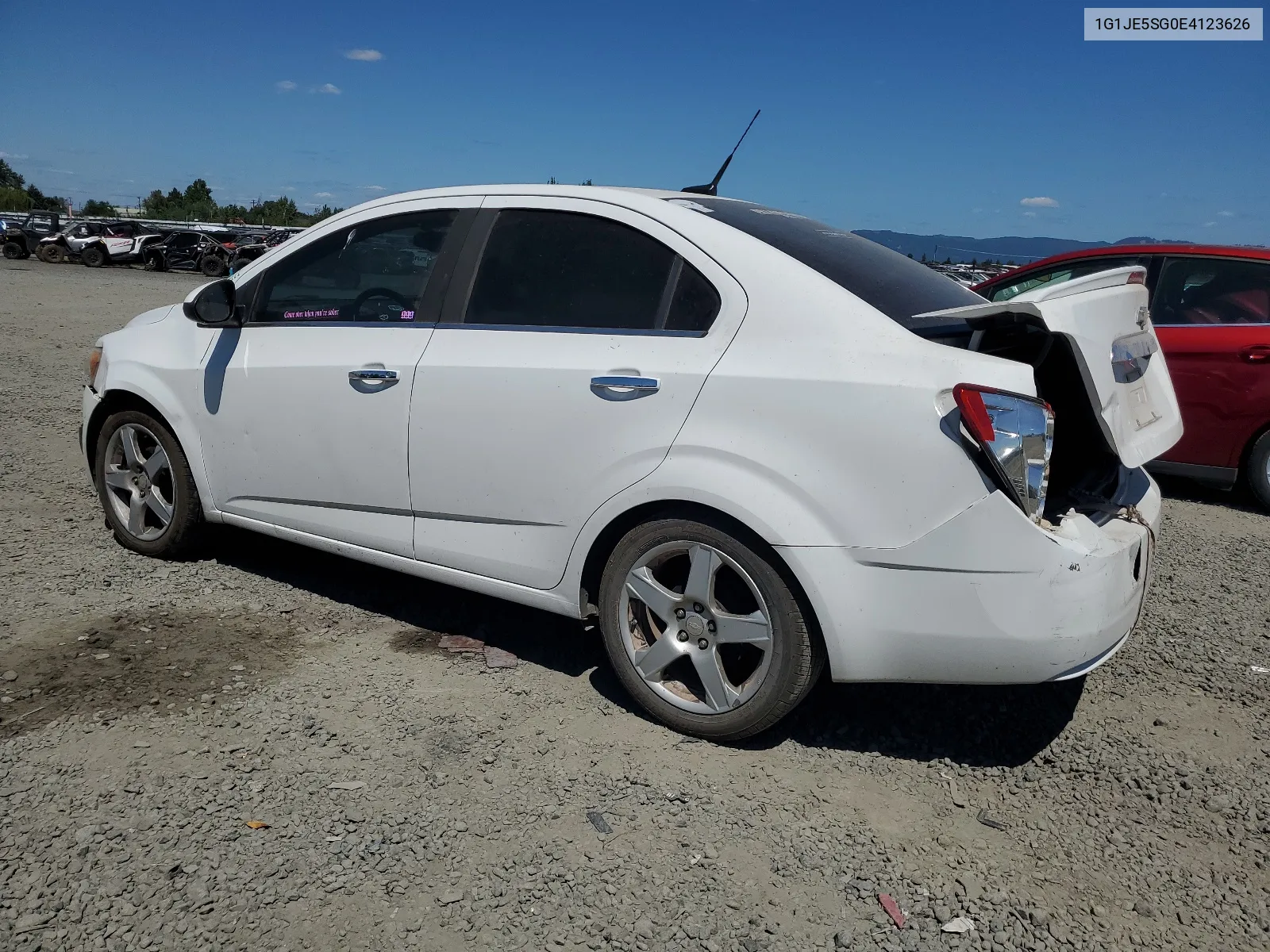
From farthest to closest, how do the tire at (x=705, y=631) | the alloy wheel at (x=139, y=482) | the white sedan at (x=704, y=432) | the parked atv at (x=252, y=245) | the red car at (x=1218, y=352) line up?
the parked atv at (x=252, y=245), the red car at (x=1218, y=352), the alloy wheel at (x=139, y=482), the tire at (x=705, y=631), the white sedan at (x=704, y=432)

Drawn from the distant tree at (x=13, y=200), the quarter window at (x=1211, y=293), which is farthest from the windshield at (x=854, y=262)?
the distant tree at (x=13, y=200)

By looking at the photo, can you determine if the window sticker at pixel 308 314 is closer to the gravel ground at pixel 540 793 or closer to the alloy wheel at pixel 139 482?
the alloy wheel at pixel 139 482

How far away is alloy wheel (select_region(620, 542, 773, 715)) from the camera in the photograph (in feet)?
10.4

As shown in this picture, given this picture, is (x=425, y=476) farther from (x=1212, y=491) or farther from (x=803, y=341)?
(x=1212, y=491)

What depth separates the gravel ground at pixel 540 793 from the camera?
2.50 metres

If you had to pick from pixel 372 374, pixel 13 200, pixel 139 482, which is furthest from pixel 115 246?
pixel 13 200

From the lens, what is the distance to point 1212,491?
752cm

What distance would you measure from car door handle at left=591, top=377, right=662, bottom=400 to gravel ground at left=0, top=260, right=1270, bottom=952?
1138mm

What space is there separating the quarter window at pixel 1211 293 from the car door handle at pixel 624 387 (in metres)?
5.09

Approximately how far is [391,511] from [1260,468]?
581cm

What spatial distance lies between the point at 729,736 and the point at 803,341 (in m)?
1.30

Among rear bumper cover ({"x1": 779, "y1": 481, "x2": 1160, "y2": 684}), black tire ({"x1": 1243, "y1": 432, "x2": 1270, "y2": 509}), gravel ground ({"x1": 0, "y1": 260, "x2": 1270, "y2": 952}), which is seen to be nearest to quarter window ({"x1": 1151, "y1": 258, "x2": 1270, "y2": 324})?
A: black tire ({"x1": 1243, "y1": 432, "x2": 1270, "y2": 509})

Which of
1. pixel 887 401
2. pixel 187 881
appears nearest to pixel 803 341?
pixel 887 401

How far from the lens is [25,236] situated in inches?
1457
